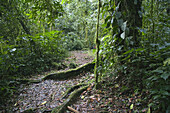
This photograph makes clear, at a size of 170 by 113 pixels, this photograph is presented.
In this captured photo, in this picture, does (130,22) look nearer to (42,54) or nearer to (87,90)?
(87,90)

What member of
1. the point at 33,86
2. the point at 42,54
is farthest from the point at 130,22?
the point at 42,54

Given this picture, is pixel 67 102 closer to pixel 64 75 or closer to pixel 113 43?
pixel 113 43

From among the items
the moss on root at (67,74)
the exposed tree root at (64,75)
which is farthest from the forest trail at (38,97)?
the moss on root at (67,74)

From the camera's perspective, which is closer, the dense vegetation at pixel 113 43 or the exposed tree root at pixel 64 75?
the dense vegetation at pixel 113 43

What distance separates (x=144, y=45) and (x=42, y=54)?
526cm

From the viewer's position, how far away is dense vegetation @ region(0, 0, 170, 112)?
1968mm

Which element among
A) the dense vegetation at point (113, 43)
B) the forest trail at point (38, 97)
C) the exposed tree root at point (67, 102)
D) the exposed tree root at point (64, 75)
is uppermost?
the dense vegetation at point (113, 43)

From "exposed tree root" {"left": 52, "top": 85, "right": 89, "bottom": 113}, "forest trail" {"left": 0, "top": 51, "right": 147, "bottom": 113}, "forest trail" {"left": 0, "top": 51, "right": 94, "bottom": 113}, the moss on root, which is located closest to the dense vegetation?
"forest trail" {"left": 0, "top": 51, "right": 147, "bottom": 113}

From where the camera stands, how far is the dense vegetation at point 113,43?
1968 millimetres

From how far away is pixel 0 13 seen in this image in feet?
16.8

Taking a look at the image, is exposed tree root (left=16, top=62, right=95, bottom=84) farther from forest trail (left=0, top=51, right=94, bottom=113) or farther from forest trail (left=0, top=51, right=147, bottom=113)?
forest trail (left=0, top=51, right=147, bottom=113)

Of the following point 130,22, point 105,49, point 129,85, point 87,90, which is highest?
point 130,22

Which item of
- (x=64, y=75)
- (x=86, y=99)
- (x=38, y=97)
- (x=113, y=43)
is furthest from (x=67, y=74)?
(x=113, y=43)

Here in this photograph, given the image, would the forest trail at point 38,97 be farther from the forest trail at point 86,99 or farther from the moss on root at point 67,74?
the moss on root at point 67,74
